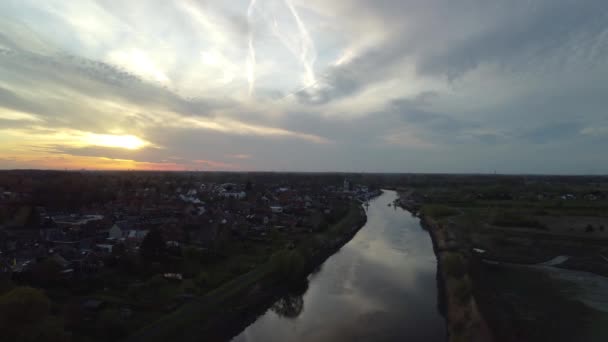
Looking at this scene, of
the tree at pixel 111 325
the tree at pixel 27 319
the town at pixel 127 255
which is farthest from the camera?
the town at pixel 127 255

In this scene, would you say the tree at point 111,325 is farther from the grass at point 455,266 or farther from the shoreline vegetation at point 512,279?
the grass at point 455,266

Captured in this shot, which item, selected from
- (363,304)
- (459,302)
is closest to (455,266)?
(459,302)

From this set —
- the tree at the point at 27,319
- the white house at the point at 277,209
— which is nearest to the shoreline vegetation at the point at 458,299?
the tree at the point at 27,319

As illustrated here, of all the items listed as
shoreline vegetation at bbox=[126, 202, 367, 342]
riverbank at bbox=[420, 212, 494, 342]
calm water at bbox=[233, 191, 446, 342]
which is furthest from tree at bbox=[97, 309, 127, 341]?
riverbank at bbox=[420, 212, 494, 342]

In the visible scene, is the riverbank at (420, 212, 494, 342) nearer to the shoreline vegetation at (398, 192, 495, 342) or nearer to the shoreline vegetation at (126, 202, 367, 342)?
the shoreline vegetation at (398, 192, 495, 342)

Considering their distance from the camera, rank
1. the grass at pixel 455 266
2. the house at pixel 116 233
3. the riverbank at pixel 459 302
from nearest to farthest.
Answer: the riverbank at pixel 459 302, the grass at pixel 455 266, the house at pixel 116 233
